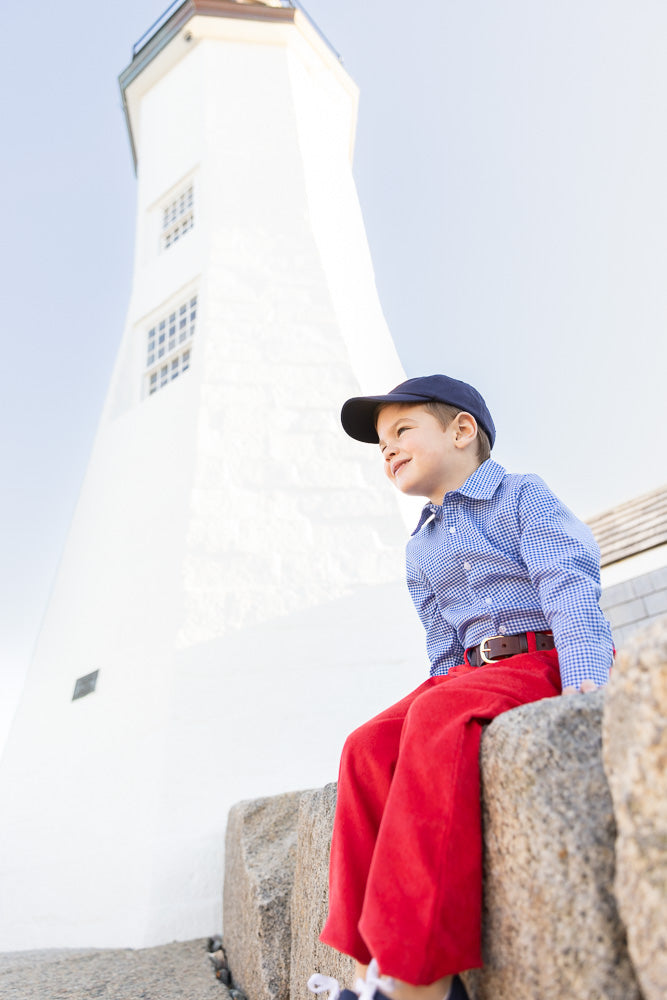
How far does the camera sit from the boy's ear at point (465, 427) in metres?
2.13

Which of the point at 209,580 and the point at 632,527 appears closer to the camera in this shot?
the point at 209,580

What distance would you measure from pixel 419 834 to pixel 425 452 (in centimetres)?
118

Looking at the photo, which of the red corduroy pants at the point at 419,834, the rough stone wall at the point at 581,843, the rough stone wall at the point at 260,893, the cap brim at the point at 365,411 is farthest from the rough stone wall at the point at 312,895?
the cap brim at the point at 365,411

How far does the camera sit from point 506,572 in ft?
5.87

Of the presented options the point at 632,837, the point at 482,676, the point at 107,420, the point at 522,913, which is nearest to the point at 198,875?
the point at 482,676

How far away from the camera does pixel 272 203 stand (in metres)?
6.95

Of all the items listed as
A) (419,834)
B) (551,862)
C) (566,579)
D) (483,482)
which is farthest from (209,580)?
(551,862)

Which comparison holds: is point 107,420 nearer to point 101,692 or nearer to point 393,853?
point 101,692

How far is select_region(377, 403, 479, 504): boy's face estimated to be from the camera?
6.75 ft

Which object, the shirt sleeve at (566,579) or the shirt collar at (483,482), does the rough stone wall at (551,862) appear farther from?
the shirt collar at (483,482)

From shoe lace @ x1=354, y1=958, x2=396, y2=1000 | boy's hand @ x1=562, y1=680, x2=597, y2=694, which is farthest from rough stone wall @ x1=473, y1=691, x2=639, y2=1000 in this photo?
boy's hand @ x1=562, y1=680, x2=597, y2=694

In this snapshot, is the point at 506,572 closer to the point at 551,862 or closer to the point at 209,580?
the point at 551,862

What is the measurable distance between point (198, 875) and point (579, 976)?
292 cm

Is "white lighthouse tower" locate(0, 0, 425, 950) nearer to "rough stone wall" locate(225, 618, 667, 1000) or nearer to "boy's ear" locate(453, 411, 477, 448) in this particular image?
"boy's ear" locate(453, 411, 477, 448)
